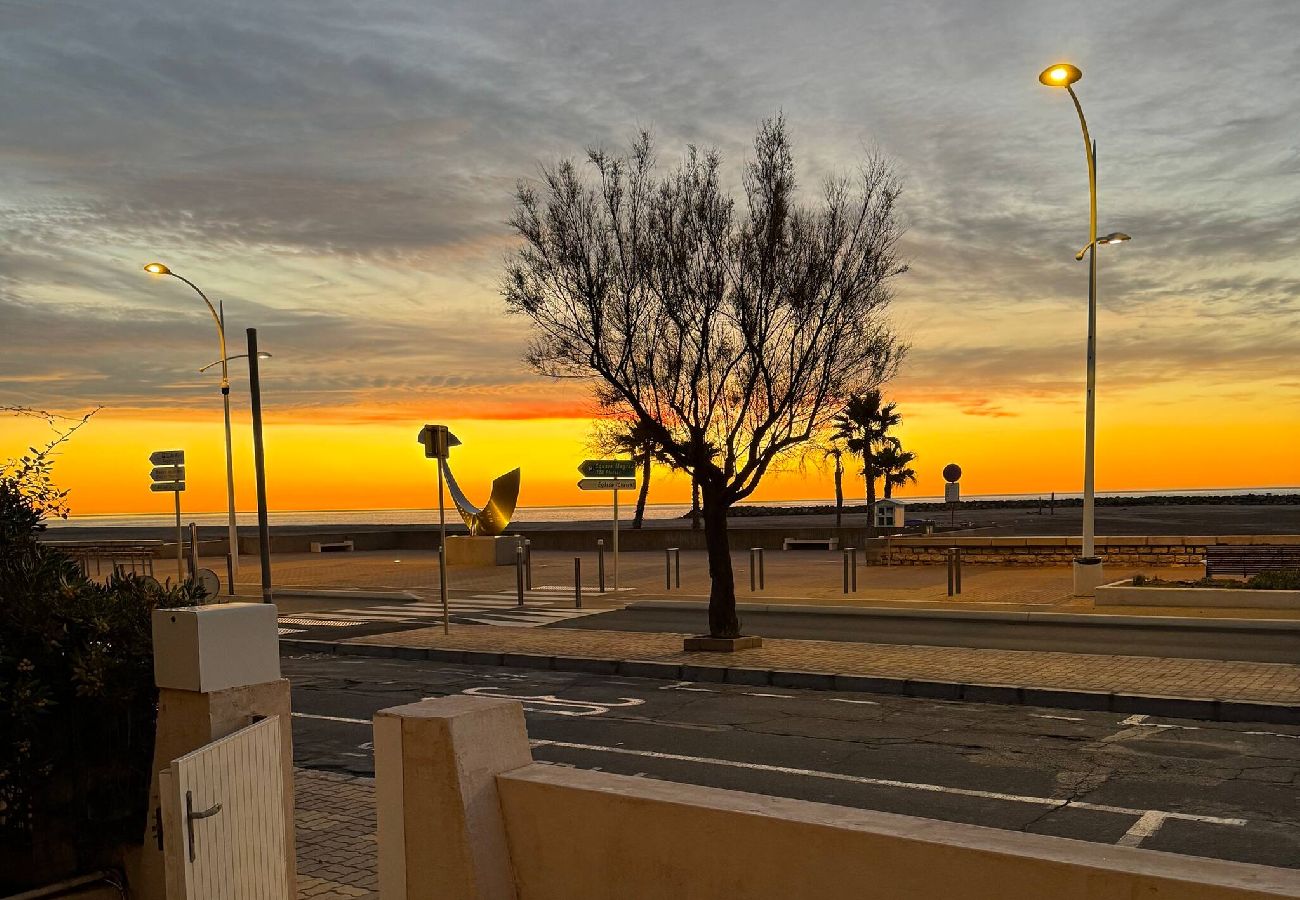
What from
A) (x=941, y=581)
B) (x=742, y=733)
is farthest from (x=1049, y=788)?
(x=941, y=581)

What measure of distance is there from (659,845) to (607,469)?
20833mm

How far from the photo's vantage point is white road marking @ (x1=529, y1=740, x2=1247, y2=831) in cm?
725

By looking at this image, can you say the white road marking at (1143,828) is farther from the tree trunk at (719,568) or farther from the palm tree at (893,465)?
the palm tree at (893,465)

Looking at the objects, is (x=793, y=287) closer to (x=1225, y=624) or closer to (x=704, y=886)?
(x=1225, y=624)

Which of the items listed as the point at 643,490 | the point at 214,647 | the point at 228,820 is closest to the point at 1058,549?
the point at 214,647

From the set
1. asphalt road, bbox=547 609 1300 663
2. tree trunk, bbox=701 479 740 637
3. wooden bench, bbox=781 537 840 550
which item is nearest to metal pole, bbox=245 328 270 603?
asphalt road, bbox=547 609 1300 663

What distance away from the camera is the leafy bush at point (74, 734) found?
16.9 ft

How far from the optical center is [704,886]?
13.0 ft

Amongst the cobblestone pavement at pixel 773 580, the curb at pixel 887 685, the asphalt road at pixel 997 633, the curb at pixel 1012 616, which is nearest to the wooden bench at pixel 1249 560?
the cobblestone pavement at pixel 773 580

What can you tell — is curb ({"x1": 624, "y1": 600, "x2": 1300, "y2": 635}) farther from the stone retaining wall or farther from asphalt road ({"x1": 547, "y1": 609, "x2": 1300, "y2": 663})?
the stone retaining wall

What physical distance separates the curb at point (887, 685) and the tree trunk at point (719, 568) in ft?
4.16

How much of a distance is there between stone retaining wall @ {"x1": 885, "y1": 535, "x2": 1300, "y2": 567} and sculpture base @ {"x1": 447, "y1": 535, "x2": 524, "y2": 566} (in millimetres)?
12132

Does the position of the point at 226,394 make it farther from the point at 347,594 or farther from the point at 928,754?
the point at 928,754

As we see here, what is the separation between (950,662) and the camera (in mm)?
13641
